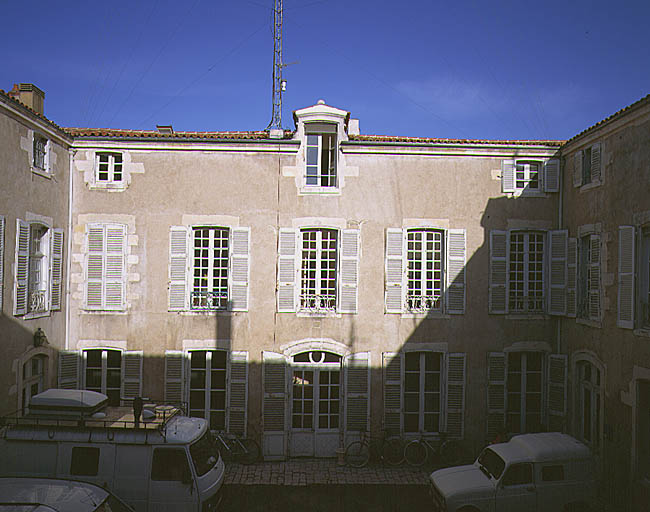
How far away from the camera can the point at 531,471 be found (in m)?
9.18

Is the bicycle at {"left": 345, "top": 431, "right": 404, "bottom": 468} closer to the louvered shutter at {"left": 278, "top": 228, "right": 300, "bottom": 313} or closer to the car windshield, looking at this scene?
the car windshield

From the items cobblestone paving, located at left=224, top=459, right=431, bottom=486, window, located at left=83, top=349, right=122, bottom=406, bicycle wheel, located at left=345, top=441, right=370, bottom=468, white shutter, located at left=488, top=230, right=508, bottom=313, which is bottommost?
cobblestone paving, located at left=224, top=459, right=431, bottom=486

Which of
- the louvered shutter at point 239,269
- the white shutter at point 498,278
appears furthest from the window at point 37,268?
the white shutter at point 498,278

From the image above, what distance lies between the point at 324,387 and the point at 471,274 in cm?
430

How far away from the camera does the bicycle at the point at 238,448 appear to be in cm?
1262

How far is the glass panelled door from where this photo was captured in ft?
42.7

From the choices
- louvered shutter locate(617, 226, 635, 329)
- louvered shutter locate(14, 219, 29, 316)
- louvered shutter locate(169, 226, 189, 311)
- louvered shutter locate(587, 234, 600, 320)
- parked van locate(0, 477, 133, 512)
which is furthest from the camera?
louvered shutter locate(169, 226, 189, 311)

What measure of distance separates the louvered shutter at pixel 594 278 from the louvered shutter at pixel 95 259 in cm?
1068

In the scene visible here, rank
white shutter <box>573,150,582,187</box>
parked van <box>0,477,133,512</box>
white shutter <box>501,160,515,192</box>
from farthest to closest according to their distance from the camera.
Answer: white shutter <box>501,160,515,192</box> → white shutter <box>573,150,582,187</box> → parked van <box>0,477,133,512</box>

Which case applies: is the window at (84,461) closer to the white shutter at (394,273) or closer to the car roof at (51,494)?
the car roof at (51,494)

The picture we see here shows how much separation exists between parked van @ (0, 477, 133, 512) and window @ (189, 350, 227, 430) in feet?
17.3

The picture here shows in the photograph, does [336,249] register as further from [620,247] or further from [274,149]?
[620,247]

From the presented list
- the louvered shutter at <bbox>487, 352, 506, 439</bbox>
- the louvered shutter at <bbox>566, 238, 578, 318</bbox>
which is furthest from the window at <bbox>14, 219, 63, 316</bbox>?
the louvered shutter at <bbox>566, 238, 578, 318</bbox>

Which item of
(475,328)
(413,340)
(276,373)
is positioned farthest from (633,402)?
(276,373)
